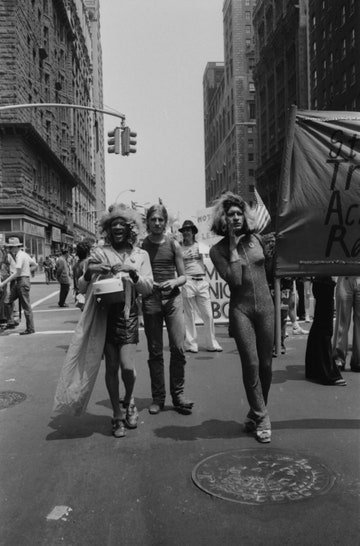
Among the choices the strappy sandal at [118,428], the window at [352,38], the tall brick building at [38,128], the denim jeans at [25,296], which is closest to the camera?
the strappy sandal at [118,428]

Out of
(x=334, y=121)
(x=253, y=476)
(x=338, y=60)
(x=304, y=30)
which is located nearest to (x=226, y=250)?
(x=334, y=121)

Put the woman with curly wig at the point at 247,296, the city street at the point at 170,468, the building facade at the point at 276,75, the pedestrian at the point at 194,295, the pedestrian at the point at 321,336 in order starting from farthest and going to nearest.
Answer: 1. the building facade at the point at 276,75
2. the pedestrian at the point at 194,295
3. the pedestrian at the point at 321,336
4. the woman with curly wig at the point at 247,296
5. the city street at the point at 170,468

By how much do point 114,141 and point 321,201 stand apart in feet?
53.7

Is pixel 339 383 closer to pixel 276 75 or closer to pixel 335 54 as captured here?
pixel 335 54

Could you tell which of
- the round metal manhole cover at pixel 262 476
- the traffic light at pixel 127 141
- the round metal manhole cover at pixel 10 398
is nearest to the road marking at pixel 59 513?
the round metal manhole cover at pixel 262 476

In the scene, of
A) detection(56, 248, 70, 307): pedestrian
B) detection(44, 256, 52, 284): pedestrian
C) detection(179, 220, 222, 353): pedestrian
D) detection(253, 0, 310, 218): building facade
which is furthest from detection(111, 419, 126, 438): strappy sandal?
detection(253, 0, 310, 218): building facade

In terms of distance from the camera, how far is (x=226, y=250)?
14.7 feet

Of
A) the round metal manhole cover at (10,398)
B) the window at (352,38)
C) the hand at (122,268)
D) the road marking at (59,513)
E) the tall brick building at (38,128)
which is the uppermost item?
the window at (352,38)

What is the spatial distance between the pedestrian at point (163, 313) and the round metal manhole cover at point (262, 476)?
131cm

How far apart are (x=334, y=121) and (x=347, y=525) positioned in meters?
2.89

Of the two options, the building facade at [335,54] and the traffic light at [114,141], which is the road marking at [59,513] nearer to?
the traffic light at [114,141]

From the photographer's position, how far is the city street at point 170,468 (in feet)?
9.58

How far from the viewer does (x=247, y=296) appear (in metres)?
4.40

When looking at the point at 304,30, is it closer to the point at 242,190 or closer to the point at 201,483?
the point at 242,190
